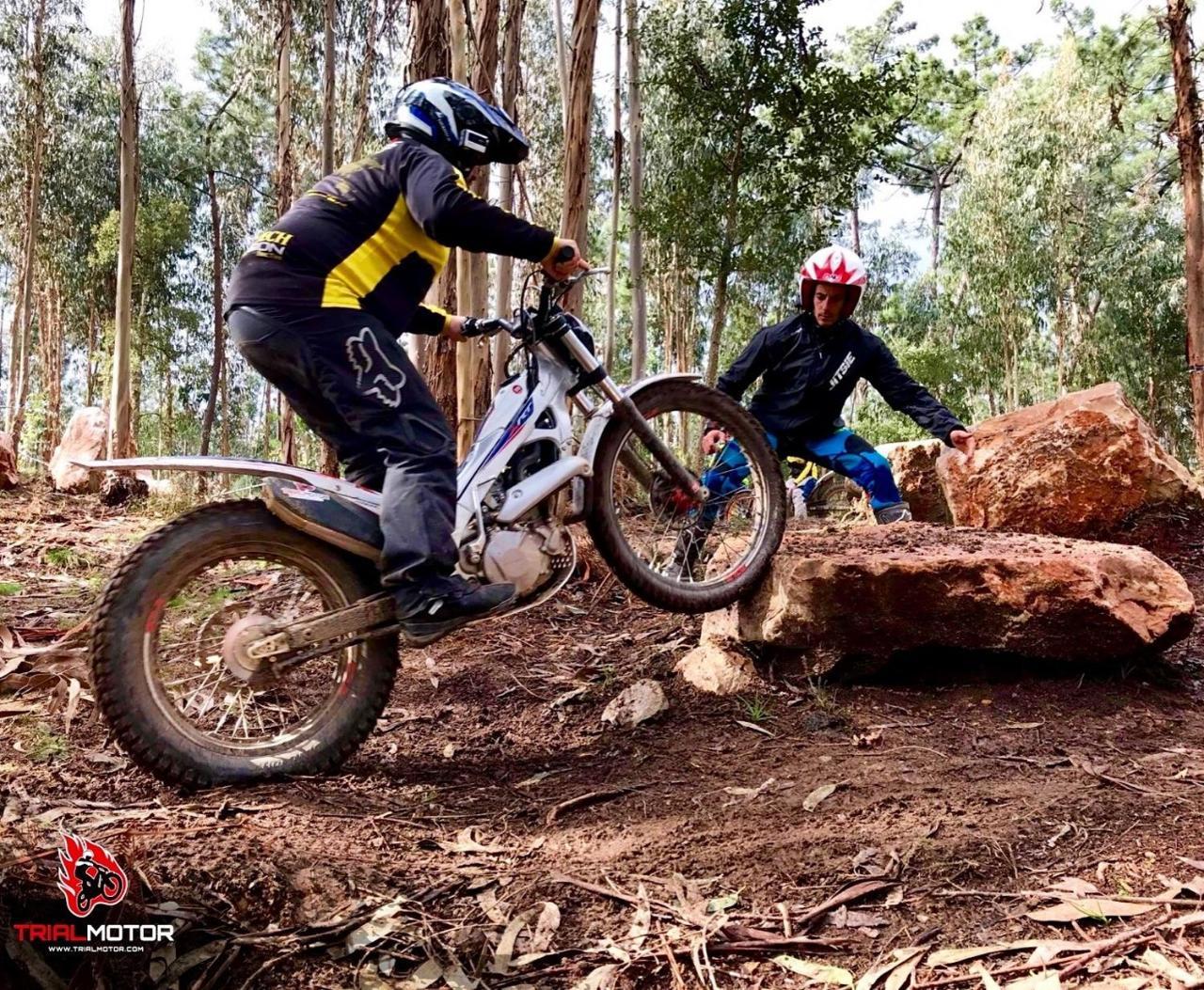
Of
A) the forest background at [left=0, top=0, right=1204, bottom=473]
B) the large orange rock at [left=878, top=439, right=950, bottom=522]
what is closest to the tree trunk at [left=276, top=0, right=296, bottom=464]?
the forest background at [left=0, top=0, right=1204, bottom=473]

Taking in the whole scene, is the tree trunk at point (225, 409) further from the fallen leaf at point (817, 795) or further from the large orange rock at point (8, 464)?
the fallen leaf at point (817, 795)

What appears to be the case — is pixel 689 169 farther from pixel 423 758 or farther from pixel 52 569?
pixel 423 758

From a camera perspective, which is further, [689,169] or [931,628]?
[689,169]

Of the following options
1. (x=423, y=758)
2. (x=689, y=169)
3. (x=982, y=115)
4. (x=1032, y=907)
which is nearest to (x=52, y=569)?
(x=423, y=758)

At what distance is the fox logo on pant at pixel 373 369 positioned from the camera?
287cm

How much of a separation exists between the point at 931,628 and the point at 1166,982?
180cm

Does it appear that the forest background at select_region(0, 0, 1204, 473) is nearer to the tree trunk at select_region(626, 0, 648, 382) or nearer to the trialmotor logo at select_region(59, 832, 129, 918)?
the tree trunk at select_region(626, 0, 648, 382)

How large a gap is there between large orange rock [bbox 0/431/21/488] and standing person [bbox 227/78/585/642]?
9.93 m

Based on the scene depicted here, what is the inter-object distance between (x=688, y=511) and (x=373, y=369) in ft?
4.87

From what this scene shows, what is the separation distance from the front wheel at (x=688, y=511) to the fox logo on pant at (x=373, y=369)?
2.77ft

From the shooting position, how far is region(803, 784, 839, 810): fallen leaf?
8.61 ft

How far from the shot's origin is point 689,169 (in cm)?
1352

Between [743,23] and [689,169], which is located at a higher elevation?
[743,23]

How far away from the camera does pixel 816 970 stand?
6.19 feet
